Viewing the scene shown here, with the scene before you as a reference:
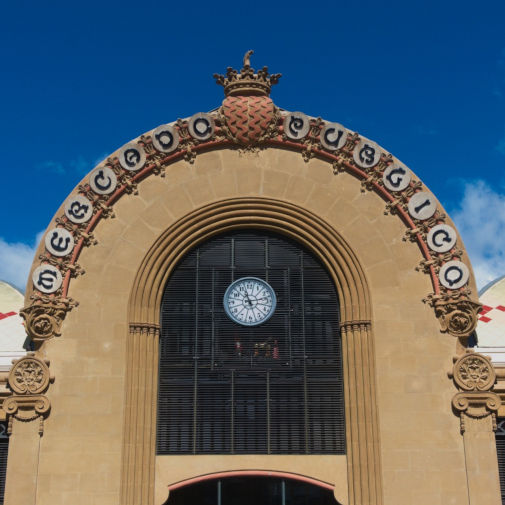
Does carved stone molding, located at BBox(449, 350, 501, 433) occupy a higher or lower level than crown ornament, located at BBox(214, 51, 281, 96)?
lower

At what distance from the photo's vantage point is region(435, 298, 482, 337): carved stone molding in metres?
28.1

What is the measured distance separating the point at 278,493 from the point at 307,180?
37.0ft

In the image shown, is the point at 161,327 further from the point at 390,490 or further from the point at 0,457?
the point at 390,490

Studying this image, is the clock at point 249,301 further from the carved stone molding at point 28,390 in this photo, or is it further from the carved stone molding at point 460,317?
the carved stone molding at point 28,390

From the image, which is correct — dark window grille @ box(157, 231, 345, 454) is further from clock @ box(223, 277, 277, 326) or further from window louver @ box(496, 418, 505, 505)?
window louver @ box(496, 418, 505, 505)

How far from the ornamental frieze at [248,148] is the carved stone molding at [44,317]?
0.03 metres

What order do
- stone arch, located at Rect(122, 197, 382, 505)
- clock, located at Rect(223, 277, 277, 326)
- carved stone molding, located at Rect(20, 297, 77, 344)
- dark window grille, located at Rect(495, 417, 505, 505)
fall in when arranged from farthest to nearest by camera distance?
clock, located at Rect(223, 277, 277, 326) → carved stone molding, located at Rect(20, 297, 77, 344) → dark window grille, located at Rect(495, 417, 505, 505) → stone arch, located at Rect(122, 197, 382, 505)

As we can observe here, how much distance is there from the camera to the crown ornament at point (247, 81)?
31141mm

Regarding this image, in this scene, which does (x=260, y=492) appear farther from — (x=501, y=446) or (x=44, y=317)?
(x=44, y=317)

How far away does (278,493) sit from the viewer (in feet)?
92.8

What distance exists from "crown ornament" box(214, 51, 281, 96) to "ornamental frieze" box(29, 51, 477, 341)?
38 mm

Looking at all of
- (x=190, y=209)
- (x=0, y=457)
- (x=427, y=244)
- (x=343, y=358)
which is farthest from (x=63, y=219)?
(x=427, y=244)

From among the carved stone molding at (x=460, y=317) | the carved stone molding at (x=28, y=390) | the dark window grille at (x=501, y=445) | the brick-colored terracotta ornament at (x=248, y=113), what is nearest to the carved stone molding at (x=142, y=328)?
the carved stone molding at (x=28, y=390)

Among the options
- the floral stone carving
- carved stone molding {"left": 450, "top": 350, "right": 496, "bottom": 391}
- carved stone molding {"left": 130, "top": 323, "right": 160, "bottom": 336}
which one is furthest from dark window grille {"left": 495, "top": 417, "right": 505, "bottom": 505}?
the floral stone carving
